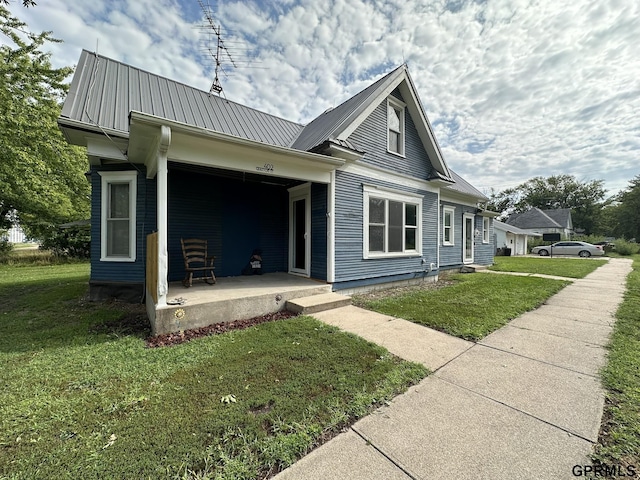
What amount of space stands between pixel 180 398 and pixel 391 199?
6844 millimetres

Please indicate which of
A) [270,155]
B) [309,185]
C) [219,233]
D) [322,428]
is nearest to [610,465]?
[322,428]

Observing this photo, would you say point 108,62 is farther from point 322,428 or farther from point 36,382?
point 322,428

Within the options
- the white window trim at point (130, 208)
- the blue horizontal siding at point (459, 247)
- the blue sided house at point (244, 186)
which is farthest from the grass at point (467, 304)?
the white window trim at point (130, 208)

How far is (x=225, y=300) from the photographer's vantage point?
4629 millimetres

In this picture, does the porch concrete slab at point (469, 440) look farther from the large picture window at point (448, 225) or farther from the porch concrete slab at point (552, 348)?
the large picture window at point (448, 225)

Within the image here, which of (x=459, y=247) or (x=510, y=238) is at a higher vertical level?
(x=510, y=238)

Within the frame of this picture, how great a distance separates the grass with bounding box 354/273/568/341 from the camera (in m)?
4.57

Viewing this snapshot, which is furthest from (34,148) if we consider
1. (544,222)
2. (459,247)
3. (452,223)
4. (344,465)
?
(544,222)

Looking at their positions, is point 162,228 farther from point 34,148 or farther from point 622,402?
point 34,148

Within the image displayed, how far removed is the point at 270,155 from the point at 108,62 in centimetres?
632

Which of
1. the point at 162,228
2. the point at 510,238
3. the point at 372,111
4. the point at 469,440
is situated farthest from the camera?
the point at 510,238

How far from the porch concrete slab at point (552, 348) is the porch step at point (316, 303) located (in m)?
2.71

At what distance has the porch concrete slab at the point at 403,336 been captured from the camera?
3.42 m

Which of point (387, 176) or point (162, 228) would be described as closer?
point (162, 228)
